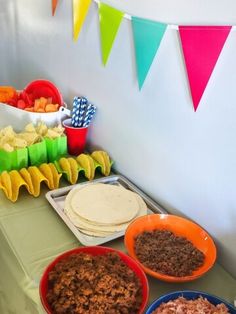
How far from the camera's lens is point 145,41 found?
94 centimetres

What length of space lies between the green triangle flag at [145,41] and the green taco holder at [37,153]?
1.34ft

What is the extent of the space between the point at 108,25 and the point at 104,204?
60cm

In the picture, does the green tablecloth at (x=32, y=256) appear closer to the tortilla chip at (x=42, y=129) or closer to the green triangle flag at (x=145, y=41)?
the tortilla chip at (x=42, y=129)

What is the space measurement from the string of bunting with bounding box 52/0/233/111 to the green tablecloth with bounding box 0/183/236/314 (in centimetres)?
45

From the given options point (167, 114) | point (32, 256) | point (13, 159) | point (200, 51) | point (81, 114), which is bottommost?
point (32, 256)

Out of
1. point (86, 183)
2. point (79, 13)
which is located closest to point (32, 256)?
point (86, 183)

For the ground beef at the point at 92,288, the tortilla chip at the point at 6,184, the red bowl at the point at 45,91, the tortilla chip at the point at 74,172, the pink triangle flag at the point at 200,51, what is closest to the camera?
the ground beef at the point at 92,288

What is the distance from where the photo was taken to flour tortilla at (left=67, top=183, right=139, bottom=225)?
0.94 m

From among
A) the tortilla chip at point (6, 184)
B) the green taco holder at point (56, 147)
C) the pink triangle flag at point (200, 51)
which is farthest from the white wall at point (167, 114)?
the tortilla chip at point (6, 184)

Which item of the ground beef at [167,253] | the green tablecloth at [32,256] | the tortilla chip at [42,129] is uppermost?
the tortilla chip at [42,129]

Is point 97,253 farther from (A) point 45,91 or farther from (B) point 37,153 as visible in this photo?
(A) point 45,91

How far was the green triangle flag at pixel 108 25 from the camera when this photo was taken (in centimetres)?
104

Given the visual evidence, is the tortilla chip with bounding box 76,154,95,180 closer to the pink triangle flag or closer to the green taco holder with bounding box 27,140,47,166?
the green taco holder with bounding box 27,140,47,166

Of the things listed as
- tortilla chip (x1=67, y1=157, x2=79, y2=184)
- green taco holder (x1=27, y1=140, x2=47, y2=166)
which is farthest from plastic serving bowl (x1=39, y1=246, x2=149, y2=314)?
green taco holder (x1=27, y1=140, x2=47, y2=166)
